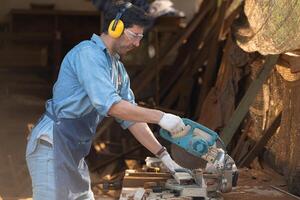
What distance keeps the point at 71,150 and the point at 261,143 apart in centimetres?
311

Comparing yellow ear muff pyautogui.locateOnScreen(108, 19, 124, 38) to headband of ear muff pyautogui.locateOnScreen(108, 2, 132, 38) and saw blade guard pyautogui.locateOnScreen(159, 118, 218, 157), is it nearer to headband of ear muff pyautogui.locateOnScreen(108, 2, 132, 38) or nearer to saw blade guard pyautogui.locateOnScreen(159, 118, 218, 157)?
headband of ear muff pyautogui.locateOnScreen(108, 2, 132, 38)

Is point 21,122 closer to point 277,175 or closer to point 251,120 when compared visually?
point 251,120

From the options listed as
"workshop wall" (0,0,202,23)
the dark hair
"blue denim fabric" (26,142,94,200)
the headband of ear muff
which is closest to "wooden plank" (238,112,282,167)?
the dark hair

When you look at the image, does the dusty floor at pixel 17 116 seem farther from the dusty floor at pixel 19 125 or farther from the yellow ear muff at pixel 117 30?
the yellow ear muff at pixel 117 30

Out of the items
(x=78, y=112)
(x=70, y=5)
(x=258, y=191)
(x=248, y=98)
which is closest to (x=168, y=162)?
(x=78, y=112)

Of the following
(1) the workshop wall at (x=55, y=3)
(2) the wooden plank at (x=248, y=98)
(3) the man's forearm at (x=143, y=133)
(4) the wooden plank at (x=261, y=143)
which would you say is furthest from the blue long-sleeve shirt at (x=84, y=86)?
(1) the workshop wall at (x=55, y=3)

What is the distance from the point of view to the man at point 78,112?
10.5 ft

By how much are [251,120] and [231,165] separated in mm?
2550

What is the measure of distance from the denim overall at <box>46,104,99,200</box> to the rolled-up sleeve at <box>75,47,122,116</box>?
9.8 inches

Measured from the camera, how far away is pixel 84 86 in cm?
317

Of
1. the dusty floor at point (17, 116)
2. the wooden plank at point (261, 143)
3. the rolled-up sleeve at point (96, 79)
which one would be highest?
the rolled-up sleeve at point (96, 79)

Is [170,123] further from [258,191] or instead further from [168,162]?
[258,191]

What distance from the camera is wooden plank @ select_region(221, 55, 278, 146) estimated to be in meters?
5.79

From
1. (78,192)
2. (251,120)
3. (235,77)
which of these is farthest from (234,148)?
(78,192)
